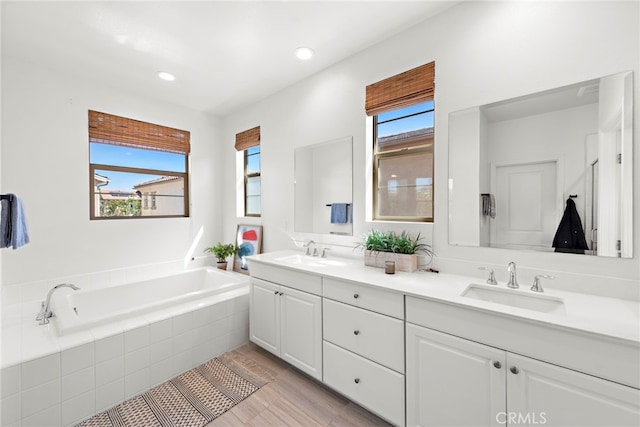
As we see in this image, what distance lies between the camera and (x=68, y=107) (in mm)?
2574

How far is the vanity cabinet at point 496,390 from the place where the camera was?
973mm

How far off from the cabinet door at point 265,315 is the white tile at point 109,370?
95 cm

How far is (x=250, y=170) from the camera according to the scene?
359 cm

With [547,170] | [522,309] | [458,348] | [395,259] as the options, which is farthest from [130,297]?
[547,170]

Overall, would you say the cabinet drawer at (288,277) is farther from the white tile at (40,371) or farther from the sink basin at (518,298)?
the white tile at (40,371)

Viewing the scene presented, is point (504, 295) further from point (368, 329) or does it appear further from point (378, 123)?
point (378, 123)

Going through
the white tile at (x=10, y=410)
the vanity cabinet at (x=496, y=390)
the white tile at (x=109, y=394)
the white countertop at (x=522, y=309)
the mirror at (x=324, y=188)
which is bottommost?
the white tile at (x=109, y=394)

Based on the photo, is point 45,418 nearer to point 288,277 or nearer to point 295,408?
point 295,408

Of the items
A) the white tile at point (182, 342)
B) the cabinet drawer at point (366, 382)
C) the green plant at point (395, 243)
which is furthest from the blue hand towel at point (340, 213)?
the white tile at point (182, 342)

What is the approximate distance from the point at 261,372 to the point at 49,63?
10.7ft

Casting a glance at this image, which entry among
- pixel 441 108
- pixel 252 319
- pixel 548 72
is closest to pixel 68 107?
pixel 252 319

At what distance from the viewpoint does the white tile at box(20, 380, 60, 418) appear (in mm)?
1495

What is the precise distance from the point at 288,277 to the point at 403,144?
1364 millimetres

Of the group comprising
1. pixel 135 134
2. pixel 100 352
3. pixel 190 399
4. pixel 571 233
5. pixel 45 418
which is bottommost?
pixel 190 399
